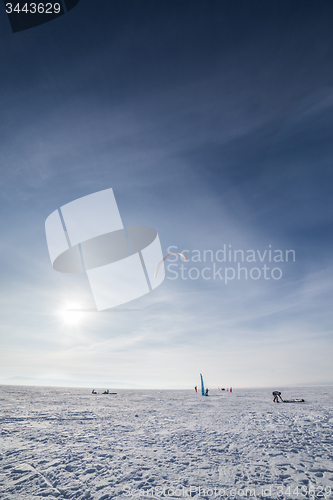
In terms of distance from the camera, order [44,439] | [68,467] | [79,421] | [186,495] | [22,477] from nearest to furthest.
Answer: [186,495], [22,477], [68,467], [44,439], [79,421]

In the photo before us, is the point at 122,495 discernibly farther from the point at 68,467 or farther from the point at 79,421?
the point at 79,421

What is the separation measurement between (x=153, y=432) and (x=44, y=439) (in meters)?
5.79

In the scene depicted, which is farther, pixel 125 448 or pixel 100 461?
pixel 125 448

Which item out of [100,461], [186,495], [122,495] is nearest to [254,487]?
[186,495]

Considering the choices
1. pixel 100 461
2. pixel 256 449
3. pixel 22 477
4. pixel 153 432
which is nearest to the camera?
pixel 22 477

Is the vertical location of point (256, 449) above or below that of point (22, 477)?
below

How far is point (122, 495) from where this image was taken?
6102 mm

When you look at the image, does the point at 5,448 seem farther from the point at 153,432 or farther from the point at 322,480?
the point at 322,480

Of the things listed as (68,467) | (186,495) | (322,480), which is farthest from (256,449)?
(68,467)

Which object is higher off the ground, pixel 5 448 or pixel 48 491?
pixel 48 491

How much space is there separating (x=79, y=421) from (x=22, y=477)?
35.5ft

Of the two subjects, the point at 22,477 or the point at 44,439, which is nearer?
the point at 22,477

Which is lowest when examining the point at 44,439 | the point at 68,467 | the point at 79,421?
the point at 79,421

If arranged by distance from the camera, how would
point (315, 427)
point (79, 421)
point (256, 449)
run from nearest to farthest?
1. point (256, 449)
2. point (315, 427)
3. point (79, 421)
